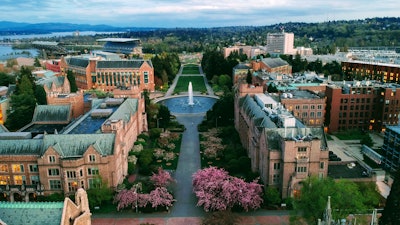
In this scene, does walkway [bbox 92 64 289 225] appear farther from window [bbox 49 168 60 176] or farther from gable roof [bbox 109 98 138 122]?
gable roof [bbox 109 98 138 122]

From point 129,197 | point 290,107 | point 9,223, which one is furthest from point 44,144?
point 290,107

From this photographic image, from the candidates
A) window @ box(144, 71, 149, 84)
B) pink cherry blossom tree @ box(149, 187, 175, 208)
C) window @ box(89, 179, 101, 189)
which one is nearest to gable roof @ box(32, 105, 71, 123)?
window @ box(89, 179, 101, 189)

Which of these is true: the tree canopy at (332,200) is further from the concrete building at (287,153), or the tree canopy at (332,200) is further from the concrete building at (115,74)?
the concrete building at (115,74)

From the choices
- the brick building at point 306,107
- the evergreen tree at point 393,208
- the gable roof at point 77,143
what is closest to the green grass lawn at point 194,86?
the brick building at point 306,107

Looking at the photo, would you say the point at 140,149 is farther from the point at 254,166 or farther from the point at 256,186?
the point at 256,186

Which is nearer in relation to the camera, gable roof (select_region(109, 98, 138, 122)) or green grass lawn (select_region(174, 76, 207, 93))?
gable roof (select_region(109, 98, 138, 122))

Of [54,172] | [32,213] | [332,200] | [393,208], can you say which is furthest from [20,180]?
[393,208]

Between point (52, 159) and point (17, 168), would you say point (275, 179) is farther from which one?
point (17, 168)
